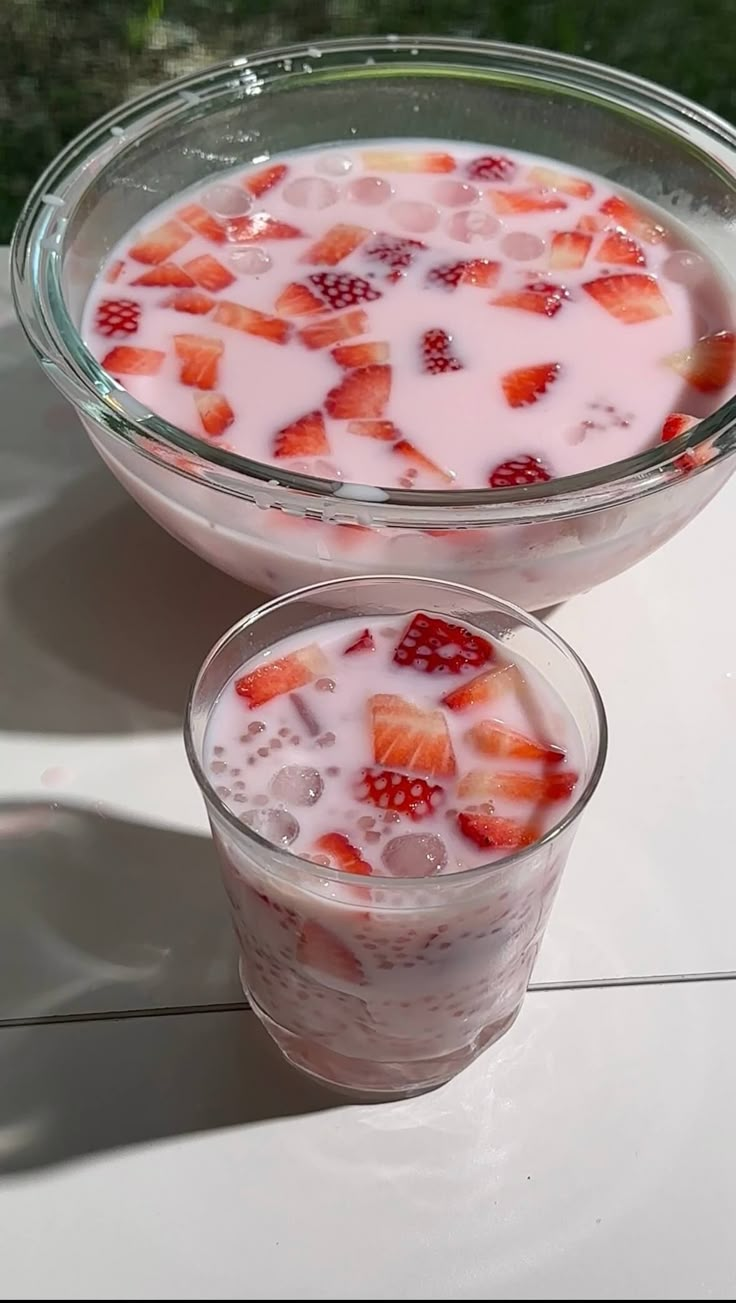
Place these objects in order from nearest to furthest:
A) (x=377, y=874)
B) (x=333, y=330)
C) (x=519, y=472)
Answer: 1. (x=377, y=874)
2. (x=519, y=472)
3. (x=333, y=330)

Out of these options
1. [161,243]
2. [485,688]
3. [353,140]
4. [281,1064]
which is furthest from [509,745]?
[353,140]

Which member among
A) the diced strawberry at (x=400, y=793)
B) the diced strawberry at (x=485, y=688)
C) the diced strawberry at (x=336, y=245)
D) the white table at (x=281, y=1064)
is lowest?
the white table at (x=281, y=1064)

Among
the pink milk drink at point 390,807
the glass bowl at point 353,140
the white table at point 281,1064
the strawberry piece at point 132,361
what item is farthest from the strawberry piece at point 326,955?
the strawberry piece at point 132,361

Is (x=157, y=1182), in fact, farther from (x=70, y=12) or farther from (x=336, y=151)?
(x=70, y=12)

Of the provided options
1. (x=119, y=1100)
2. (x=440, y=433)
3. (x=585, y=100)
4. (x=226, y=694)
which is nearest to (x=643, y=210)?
(x=585, y=100)

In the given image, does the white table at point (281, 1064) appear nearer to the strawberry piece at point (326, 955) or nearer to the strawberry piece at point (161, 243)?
the strawberry piece at point (326, 955)

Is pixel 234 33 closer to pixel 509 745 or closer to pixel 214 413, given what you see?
pixel 214 413

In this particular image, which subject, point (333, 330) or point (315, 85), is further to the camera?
point (315, 85)

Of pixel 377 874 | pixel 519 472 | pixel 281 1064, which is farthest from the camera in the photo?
pixel 519 472
